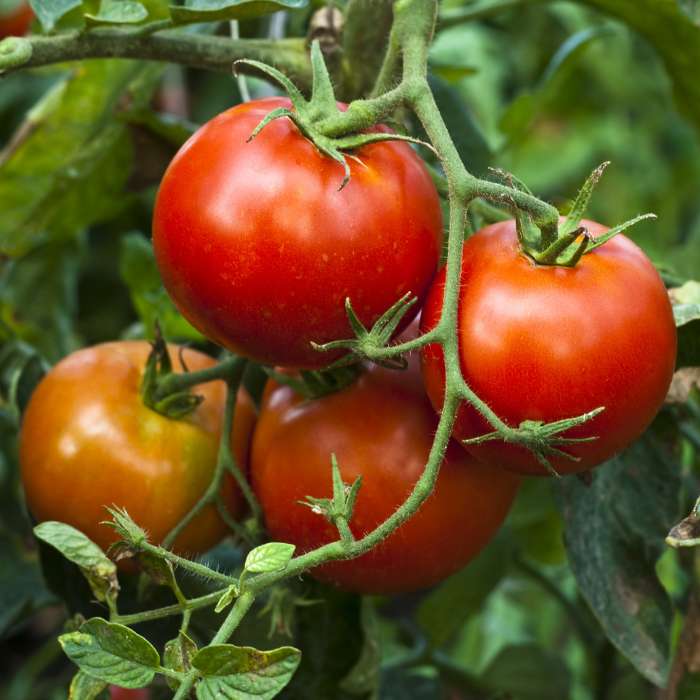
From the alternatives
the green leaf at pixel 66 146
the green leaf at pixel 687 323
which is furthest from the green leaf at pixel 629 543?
the green leaf at pixel 66 146

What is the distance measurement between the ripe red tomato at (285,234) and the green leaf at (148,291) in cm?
40

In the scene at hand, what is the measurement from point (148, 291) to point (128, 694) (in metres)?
0.38

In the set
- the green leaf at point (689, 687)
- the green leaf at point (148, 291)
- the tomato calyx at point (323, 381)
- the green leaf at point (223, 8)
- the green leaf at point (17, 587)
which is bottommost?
the green leaf at point (689, 687)

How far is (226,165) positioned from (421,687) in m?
0.66

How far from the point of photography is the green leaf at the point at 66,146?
1.05 meters

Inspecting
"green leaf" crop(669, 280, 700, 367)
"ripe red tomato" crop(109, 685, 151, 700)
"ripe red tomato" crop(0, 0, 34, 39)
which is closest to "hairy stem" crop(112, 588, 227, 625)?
"green leaf" crop(669, 280, 700, 367)

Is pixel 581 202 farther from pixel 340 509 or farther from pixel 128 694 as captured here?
pixel 128 694

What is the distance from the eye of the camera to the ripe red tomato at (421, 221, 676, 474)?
0.60 meters

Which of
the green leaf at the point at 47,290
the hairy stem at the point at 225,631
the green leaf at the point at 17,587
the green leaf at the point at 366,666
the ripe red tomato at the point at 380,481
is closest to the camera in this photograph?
the hairy stem at the point at 225,631

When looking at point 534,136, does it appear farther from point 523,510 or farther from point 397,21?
point 397,21

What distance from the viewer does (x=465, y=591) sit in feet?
3.68

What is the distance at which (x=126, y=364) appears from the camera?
32.2 inches

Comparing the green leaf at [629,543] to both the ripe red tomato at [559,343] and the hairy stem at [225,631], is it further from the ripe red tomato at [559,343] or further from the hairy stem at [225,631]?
the hairy stem at [225,631]

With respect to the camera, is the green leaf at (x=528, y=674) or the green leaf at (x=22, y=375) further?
the green leaf at (x=528, y=674)
